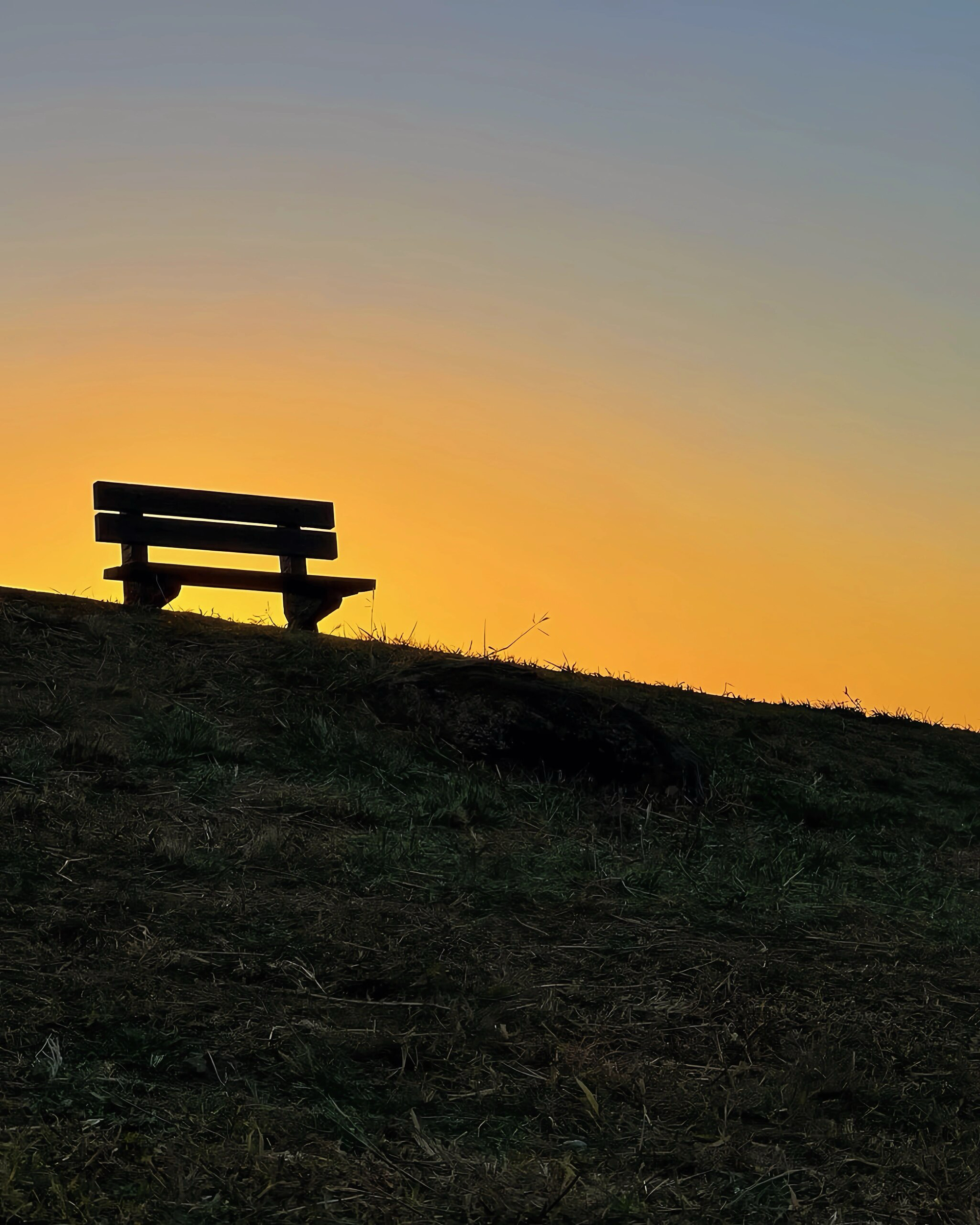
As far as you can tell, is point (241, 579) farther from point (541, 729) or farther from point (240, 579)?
point (541, 729)

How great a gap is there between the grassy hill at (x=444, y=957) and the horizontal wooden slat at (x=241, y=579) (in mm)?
1260

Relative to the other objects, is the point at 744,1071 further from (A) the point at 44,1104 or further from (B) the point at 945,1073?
(A) the point at 44,1104

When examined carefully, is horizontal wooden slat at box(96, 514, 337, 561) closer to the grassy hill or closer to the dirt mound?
the grassy hill

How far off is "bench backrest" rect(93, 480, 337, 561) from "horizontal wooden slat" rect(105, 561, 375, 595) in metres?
0.28

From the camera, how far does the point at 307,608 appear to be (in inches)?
A: 516

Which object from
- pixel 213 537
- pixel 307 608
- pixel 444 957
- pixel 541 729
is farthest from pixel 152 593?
pixel 444 957

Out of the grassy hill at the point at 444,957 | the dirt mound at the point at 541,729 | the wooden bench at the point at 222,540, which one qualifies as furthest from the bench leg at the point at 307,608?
the dirt mound at the point at 541,729

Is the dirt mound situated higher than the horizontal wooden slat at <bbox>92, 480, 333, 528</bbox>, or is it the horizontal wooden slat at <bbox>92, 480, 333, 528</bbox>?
the horizontal wooden slat at <bbox>92, 480, 333, 528</bbox>

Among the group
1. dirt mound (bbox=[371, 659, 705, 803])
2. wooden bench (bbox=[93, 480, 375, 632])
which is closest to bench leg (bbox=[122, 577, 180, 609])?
wooden bench (bbox=[93, 480, 375, 632])

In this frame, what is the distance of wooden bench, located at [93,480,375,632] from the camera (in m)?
12.4

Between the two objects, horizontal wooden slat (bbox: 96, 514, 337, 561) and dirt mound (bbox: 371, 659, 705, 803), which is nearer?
dirt mound (bbox: 371, 659, 705, 803)

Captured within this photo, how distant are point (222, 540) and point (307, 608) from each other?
1.17 meters

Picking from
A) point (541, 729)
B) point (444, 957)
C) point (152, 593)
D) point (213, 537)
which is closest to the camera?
point (444, 957)

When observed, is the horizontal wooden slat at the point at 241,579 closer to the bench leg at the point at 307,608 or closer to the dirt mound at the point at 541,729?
the bench leg at the point at 307,608
